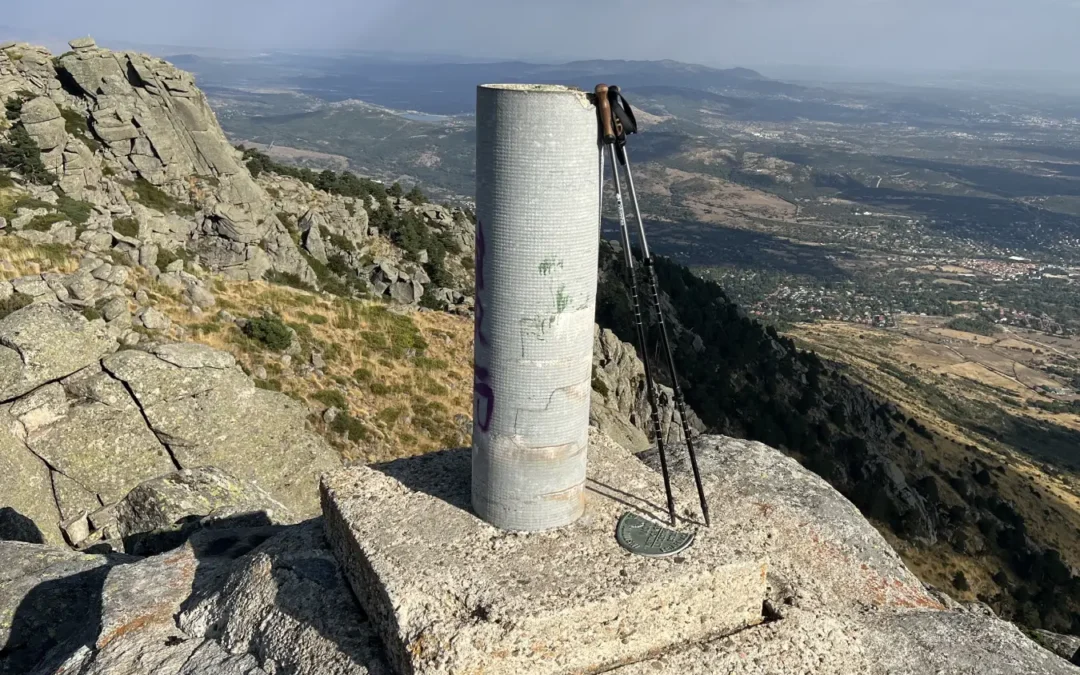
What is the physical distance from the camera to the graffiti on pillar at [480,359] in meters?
8.31

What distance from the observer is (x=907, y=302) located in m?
170

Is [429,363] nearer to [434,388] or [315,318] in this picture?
[434,388]

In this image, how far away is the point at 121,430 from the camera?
1477cm

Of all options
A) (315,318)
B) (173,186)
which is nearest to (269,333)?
(315,318)

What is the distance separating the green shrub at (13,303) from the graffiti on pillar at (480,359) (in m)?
14.6

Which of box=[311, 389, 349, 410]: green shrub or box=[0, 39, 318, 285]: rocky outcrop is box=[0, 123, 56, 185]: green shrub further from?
box=[311, 389, 349, 410]: green shrub

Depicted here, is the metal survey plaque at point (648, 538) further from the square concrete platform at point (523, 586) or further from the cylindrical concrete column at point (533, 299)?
the cylindrical concrete column at point (533, 299)

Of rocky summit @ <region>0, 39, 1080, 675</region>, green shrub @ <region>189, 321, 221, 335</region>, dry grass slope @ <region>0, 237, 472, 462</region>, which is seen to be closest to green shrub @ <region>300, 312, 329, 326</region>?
dry grass slope @ <region>0, 237, 472, 462</region>

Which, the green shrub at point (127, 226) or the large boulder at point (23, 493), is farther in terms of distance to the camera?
the green shrub at point (127, 226)

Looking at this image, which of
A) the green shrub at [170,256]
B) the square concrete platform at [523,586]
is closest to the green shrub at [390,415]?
the green shrub at [170,256]

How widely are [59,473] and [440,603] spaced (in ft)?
34.7

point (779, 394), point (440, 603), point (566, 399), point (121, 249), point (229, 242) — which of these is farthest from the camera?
point (779, 394)

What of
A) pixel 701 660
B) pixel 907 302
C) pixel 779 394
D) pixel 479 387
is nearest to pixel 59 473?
pixel 479 387

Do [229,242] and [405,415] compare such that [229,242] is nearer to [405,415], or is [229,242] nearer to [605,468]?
[405,415]
